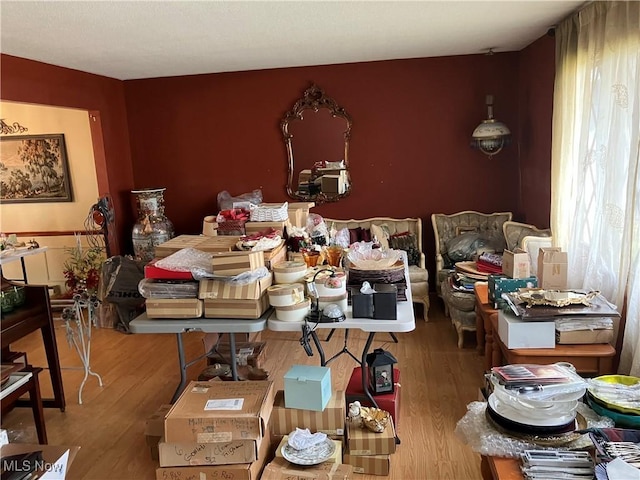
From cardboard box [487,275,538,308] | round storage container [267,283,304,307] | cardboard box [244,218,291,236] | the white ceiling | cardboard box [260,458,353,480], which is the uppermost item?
the white ceiling

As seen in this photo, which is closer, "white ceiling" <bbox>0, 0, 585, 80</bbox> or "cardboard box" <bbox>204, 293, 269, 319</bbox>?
"cardboard box" <bbox>204, 293, 269, 319</bbox>

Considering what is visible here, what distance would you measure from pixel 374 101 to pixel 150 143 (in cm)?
246

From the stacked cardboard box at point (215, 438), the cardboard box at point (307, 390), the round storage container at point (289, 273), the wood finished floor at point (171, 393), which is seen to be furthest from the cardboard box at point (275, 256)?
the wood finished floor at point (171, 393)

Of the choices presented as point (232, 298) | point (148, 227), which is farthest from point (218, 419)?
point (148, 227)

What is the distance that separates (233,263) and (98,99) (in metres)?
3.49

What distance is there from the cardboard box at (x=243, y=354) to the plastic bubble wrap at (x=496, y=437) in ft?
5.93

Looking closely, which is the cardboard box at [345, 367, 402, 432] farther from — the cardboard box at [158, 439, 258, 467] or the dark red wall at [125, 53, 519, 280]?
the dark red wall at [125, 53, 519, 280]

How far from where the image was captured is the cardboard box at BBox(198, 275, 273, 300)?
2502mm

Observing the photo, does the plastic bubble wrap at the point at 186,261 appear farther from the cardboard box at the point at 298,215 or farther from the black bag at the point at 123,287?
the black bag at the point at 123,287

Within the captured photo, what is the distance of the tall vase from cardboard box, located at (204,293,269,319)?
9.28 ft

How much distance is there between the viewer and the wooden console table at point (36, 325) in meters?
2.97

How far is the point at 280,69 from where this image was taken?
5293 millimetres

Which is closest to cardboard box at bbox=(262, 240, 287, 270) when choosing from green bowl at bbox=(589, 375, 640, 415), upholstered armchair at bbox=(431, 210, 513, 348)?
green bowl at bbox=(589, 375, 640, 415)

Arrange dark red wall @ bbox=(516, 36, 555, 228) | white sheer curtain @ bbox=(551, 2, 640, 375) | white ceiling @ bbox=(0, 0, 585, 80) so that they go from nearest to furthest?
white sheer curtain @ bbox=(551, 2, 640, 375) < white ceiling @ bbox=(0, 0, 585, 80) < dark red wall @ bbox=(516, 36, 555, 228)
